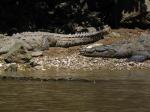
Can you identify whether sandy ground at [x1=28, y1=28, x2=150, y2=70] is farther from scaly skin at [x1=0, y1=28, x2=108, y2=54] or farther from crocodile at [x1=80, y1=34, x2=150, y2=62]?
scaly skin at [x1=0, y1=28, x2=108, y2=54]

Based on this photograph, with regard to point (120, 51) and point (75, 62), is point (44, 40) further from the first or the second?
point (120, 51)

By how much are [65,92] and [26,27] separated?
9.60 metres

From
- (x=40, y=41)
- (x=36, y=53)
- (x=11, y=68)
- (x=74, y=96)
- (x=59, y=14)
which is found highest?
(x=59, y=14)

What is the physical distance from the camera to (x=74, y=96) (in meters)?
7.19

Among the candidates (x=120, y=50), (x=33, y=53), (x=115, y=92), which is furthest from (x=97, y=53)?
(x=115, y=92)

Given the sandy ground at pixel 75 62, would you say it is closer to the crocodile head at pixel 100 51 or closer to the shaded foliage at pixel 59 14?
the crocodile head at pixel 100 51

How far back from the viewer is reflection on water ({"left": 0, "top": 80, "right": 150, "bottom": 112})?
20.4ft

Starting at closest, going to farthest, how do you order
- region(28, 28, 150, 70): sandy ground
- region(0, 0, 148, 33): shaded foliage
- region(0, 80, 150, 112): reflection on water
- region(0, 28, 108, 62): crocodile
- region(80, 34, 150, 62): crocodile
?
region(0, 80, 150, 112): reflection on water → region(28, 28, 150, 70): sandy ground → region(80, 34, 150, 62): crocodile → region(0, 28, 108, 62): crocodile → region(0, 0, 148, 33): shaded foliage

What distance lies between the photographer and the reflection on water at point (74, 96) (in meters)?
6.21

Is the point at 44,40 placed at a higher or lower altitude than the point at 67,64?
higher

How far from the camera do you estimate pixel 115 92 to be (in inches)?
304

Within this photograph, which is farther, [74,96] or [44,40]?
[44,40]

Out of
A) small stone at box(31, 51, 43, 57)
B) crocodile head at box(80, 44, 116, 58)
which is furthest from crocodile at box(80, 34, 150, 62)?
small stone at box(31, 51, 43, 57)

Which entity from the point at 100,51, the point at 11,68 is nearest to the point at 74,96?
the point at 11,68
